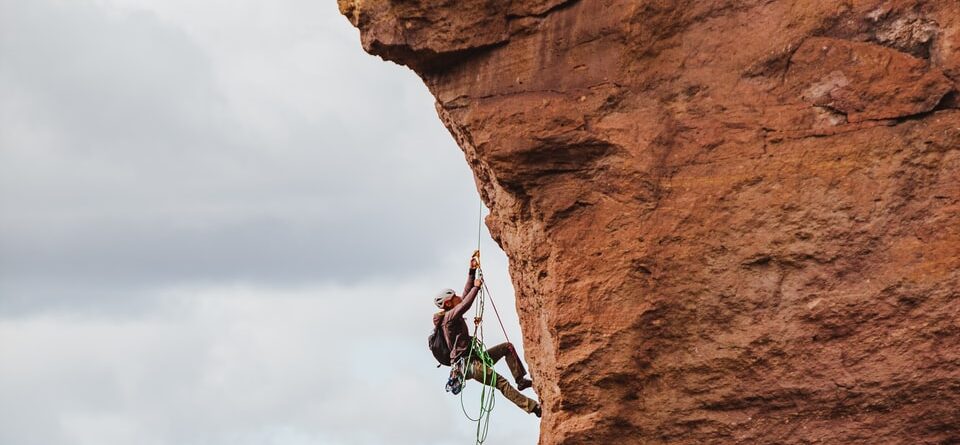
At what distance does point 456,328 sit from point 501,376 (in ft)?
2.87

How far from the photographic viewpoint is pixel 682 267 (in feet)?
47.1

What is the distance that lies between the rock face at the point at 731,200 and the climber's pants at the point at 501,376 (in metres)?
3.04

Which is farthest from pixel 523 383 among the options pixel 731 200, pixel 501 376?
pixel 731 200

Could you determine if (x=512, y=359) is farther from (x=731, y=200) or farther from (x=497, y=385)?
(x=731, y=200)

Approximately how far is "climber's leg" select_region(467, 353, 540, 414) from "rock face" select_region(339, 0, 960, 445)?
3.02m

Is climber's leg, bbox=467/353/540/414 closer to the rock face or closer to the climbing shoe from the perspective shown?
the climbing shoe

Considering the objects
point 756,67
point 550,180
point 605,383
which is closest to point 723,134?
point 756,67

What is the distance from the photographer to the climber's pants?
18.0 metres

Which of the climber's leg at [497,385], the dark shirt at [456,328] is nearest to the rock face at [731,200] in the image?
the dark shirt at [456,328]

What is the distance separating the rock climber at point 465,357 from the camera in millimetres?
17906

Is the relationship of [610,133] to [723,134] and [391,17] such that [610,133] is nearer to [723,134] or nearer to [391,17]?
[723,134]

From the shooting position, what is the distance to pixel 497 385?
18.1 metres

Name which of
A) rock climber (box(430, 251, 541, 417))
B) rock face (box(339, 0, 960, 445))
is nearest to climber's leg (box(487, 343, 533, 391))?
rock climber (box(430, 251, 541, 417))

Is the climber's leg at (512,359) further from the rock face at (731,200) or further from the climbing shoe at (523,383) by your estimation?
the rock face at (731,200)
